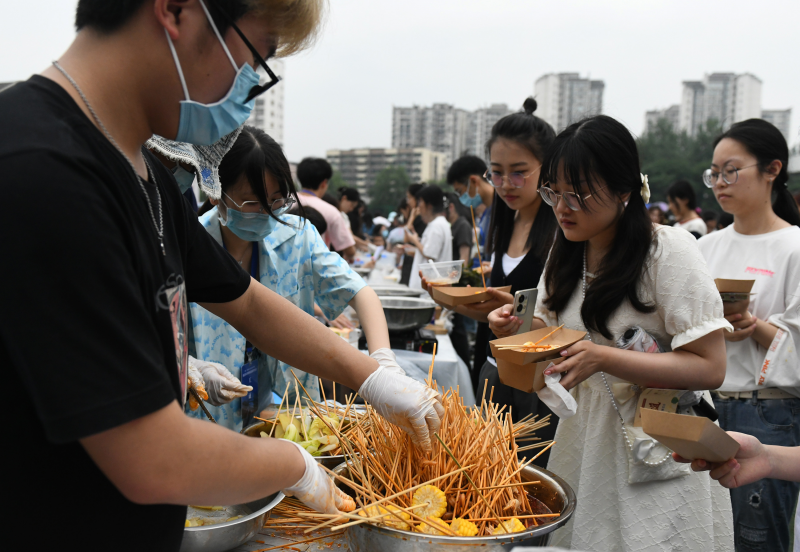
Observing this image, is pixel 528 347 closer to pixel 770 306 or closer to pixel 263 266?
pixel 263 266

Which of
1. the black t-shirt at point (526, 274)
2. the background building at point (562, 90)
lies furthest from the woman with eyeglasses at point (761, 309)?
the background building at point (562, 90)

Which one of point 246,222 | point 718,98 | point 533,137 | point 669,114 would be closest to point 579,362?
point 246,222

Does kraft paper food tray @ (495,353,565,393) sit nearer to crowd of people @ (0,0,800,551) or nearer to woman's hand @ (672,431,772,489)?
crowd of people @ (0,0,800,551)

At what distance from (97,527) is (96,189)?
1.63 feet

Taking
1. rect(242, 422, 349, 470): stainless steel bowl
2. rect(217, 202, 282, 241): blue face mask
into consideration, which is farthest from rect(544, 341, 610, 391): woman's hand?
rect(217, 202, 282, 241): blue face mask

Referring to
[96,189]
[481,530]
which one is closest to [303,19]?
[96,189]

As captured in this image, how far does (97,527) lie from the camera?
0.81m

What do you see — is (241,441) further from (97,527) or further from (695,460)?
(695,460)

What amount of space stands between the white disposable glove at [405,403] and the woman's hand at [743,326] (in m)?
1.60

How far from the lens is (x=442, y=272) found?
3363mm

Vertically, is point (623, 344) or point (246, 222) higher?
point (246, 222)

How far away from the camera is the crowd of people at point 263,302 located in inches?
26.3

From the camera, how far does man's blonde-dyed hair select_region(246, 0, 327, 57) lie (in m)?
0.94

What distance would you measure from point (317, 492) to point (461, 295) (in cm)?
163
